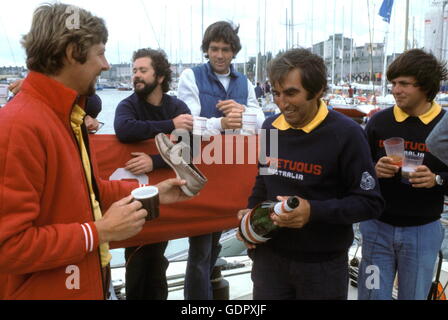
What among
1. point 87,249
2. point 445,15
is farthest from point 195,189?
point 445,15

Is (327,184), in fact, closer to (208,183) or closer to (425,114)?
(425,114)

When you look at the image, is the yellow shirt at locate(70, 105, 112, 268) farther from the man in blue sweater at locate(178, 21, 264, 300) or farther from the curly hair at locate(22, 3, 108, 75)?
the man in blue sweater at locate(178, 21, 264, 300)

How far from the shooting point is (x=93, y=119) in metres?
3.04

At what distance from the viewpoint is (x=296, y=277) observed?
2.00 metres

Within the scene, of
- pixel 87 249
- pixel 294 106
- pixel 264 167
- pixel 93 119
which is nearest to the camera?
pixel 87 249

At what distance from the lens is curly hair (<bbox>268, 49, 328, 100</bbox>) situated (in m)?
1.97

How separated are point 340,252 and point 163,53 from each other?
2015 mm

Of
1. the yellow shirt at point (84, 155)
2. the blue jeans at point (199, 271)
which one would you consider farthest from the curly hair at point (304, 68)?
the blue jeans at point (199, 271)

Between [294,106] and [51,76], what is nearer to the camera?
[51,76]

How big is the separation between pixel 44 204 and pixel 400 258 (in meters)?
2.03

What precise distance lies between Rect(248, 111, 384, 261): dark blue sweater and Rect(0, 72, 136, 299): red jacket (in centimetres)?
96

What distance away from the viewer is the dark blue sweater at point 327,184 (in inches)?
75.6

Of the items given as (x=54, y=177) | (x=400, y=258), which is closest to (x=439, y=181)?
(x=400, y=258)
